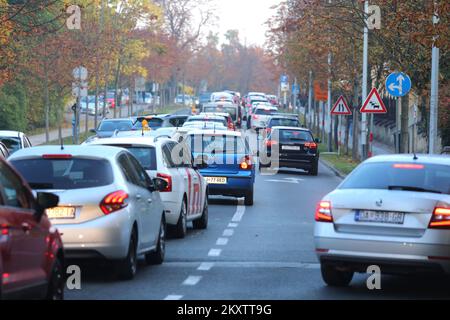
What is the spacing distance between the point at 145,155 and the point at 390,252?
675 centimetres

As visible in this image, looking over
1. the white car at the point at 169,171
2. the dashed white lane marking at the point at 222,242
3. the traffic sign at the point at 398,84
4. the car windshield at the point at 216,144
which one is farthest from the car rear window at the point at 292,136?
the dashed white lane marking at the point at 222,242

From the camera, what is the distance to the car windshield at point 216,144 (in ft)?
82.3

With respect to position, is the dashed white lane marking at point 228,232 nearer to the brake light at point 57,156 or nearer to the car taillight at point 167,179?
the car taillight at point 167,179

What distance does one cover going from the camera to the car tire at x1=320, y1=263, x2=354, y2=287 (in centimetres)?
1270

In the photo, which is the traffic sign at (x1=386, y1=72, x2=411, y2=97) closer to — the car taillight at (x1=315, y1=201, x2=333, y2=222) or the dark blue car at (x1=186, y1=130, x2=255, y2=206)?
the dark blue car at (x1=186, y1=130, x2=255, y2=206)

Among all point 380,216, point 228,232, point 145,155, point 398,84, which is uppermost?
point 398,84

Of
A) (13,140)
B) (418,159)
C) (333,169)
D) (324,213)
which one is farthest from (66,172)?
(333,169)

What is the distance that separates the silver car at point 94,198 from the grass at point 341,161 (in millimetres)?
27768

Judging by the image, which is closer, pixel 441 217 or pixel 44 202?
pixel 44 202

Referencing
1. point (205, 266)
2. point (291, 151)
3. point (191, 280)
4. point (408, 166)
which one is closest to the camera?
point (408, 166)

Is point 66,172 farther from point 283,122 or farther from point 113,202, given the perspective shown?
point 283,122

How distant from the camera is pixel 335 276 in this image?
12.8 m

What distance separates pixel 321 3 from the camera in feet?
121
